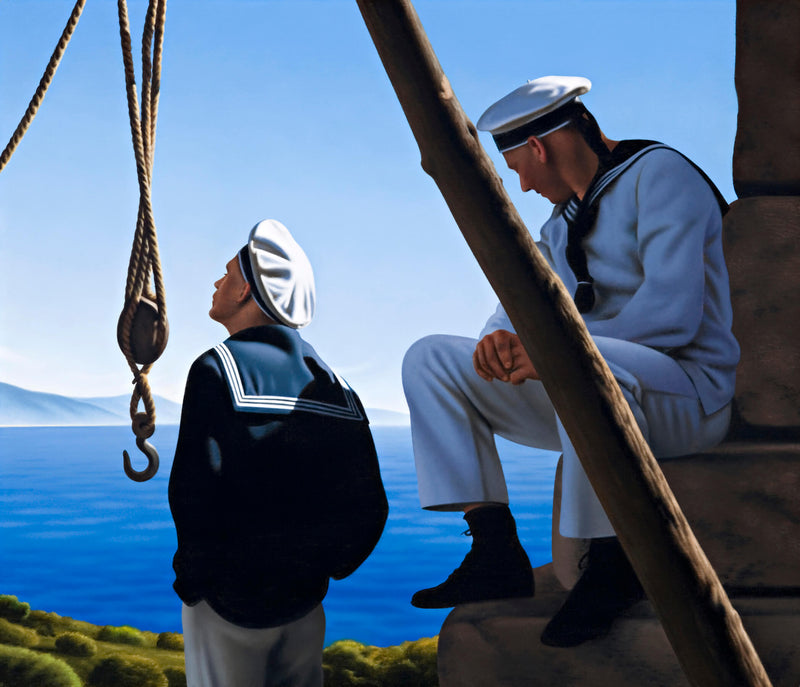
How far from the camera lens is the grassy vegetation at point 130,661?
457 centimetres

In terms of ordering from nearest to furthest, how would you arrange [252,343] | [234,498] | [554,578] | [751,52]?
[234,498] < [252,343] < [554,578] < [751,52]

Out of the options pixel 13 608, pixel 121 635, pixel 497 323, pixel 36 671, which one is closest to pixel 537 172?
pixel 497 323

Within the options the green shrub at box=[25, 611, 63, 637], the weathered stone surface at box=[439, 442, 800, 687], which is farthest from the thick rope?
the green shrub at box=[25, 611, 63, 637]

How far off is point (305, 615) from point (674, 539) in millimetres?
946

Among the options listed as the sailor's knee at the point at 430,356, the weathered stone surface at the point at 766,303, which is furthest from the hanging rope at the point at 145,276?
the weathered stone surface at the point at 766,303

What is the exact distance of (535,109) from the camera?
7.35 ft

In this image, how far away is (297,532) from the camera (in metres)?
2.09

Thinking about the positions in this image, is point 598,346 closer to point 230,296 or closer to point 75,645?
point 230,296

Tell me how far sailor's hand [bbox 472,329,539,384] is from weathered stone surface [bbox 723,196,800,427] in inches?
32.2

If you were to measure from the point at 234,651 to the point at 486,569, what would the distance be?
0.58 meters

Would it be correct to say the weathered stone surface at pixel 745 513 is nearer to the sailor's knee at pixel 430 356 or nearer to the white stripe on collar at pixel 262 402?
the sailor's knee at pixel 430 356

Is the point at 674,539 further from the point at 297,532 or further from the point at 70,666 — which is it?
the point at 70,666

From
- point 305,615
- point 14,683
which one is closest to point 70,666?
point 14,683

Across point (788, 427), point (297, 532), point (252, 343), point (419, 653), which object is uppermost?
point (252, 343)
